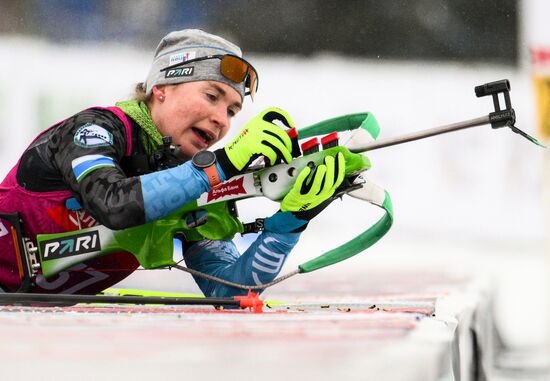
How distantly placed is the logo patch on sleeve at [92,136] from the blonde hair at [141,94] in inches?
18.6

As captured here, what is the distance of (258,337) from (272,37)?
587 cm

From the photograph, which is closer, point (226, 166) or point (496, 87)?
point (496, 87)

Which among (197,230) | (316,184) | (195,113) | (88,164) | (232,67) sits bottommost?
(197,230)

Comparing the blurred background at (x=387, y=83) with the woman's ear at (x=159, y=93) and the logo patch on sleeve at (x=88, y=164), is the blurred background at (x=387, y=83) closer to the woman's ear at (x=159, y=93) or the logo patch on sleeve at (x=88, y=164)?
the woman's ear at (x=159, y=93)

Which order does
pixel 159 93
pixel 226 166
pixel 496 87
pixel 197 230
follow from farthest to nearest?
pixel 159 93 < pixel 197 230 < pixel 226 166 < pixel 496 87

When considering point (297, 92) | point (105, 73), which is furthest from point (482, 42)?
point (105, 73)

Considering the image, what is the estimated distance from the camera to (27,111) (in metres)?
6.54

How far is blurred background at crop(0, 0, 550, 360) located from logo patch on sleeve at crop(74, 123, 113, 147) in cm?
315

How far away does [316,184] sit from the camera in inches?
102

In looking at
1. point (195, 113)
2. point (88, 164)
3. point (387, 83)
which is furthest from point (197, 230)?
point (387, 83)

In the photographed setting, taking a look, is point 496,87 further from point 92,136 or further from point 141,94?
point 141,94

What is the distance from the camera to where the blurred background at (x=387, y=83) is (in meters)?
6.30

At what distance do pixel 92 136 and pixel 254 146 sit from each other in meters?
0.50

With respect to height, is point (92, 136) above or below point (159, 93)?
below
